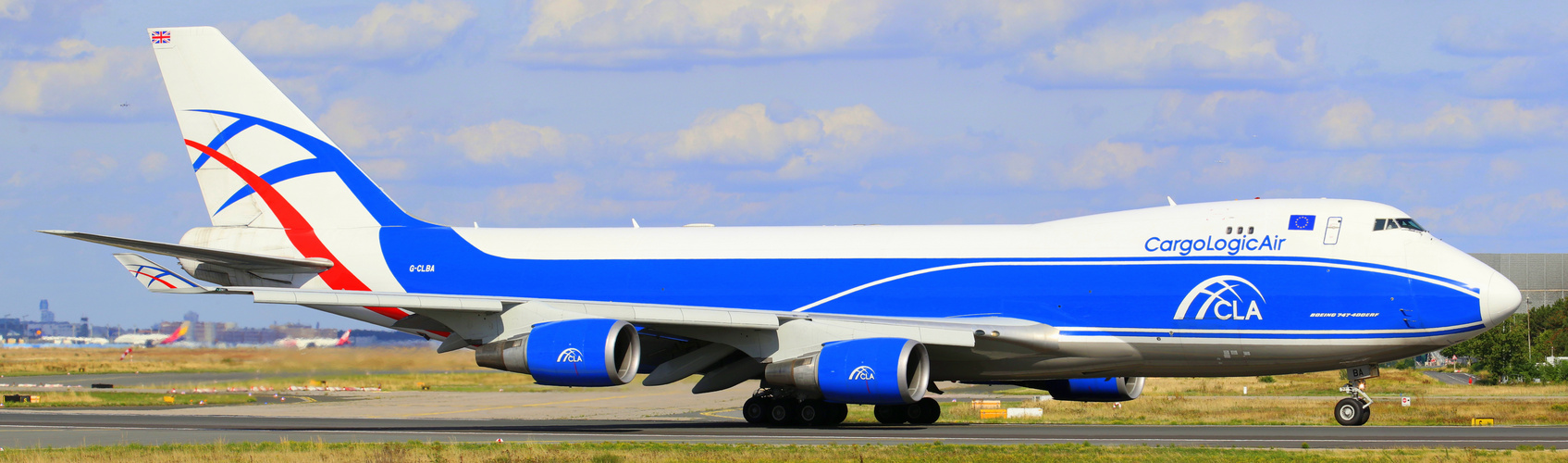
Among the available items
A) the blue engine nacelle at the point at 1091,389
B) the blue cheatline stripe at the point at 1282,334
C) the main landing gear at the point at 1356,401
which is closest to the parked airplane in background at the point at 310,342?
the blue engine nacelle at the point at 1091,389

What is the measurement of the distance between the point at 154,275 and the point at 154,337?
25.5 m

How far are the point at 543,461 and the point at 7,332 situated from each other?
6841cm

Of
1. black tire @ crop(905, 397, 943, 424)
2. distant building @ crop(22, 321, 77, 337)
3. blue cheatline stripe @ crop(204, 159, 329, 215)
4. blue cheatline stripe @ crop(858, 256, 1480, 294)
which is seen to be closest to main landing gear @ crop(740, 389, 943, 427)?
black tire @ crop(905, 397, 943, 424)

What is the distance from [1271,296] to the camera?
24969 mm

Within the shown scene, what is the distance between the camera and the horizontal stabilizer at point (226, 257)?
25516 millimetres

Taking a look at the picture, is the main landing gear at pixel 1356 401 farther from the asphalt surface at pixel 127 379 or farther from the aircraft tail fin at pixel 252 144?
the asphalt surface at pixel 127 379

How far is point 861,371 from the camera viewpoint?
2461 centimetres

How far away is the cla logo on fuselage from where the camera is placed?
25062mm

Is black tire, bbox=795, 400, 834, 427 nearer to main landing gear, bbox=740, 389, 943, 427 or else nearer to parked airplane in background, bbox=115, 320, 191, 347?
main landing gear, bbox=740, 389, 943, 427

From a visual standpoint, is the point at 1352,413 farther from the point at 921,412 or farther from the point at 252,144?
the point at 252,144

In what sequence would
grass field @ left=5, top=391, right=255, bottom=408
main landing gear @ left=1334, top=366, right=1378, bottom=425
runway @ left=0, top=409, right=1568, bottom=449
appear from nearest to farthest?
runway @ left=0, top=409, right=1568, bottom=449
main landing gear @ left=1334, top=366, right=1378, bottom=425
grass field @ left=5, top=391, right=255, bottom=408

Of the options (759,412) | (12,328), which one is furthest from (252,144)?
(12,328)

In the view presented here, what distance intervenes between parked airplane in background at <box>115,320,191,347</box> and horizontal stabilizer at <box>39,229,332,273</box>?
53.4 ft

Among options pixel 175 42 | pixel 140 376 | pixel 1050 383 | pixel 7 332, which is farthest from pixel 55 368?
pixel 1050 383
